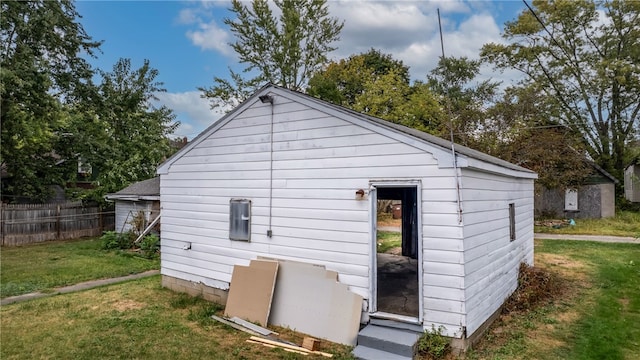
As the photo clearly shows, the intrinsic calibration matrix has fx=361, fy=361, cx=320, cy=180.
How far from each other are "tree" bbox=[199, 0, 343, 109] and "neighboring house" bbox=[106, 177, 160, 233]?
1192cm

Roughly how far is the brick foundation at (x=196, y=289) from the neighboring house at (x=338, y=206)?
0.04 m

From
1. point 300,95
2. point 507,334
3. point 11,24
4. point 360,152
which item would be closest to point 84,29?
point 11,24

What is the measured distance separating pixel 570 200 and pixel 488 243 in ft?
62.1

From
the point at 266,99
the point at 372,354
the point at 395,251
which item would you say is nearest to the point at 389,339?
the point at 372,354

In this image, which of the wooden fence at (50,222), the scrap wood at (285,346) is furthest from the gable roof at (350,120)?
the wooden fence at (50,222)

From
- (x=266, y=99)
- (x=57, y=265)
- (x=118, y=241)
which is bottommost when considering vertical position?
(x=57, y=265)

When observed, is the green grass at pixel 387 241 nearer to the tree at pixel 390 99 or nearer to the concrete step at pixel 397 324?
the concrete step at pixel 397 324

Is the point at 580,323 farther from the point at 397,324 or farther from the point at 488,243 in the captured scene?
the point at 397,324

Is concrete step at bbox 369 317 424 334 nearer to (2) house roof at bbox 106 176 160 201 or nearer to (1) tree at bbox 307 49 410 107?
(2) house roof at bbox 106 176 160 201

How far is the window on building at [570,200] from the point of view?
20.4m

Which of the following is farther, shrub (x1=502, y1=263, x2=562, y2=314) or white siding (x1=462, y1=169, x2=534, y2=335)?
shrub (x1=502, y1=263, x2=562, y2=314)

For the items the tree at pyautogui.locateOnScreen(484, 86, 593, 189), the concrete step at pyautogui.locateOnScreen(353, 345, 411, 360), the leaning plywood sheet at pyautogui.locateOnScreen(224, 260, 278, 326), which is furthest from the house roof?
the tree at pyautogui.locateOnScreen(484, 86, 593, 189)

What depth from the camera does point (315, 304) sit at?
227 inches

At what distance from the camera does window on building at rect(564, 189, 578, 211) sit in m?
20.4
